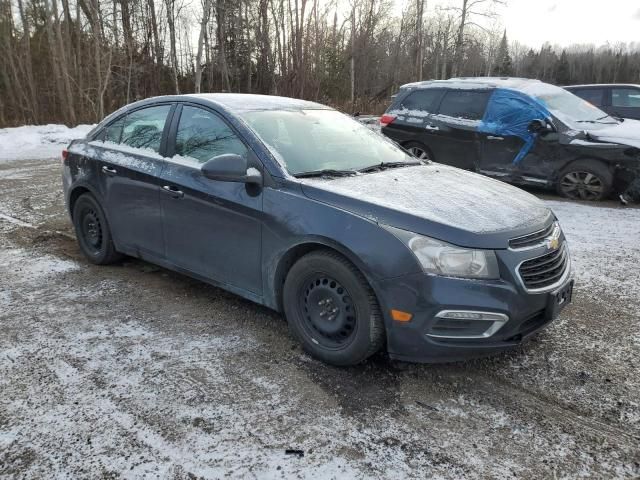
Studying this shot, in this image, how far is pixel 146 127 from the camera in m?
4.32

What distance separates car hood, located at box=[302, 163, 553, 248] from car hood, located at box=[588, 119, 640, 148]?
462cm

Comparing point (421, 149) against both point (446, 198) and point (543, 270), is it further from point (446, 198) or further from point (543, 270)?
point (543, 270)

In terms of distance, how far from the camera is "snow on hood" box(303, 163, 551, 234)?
2.90 metres

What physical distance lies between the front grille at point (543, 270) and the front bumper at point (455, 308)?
5 cm

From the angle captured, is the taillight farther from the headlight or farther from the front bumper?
the headlight

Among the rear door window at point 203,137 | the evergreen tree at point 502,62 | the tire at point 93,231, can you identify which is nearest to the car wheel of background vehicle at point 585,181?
the rear door window at point 203,137

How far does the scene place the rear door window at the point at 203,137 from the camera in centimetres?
363

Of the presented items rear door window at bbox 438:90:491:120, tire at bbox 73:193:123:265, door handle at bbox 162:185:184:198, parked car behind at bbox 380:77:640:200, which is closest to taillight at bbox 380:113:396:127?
parked car behind at bbox 380:77:640:200

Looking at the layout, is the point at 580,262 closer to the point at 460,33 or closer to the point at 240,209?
the point at 240,209

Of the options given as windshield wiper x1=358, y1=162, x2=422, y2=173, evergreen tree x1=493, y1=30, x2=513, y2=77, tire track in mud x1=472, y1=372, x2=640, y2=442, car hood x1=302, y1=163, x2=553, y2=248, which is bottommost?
tire track in mud x1=472, y1=372, x2=640, y2=442

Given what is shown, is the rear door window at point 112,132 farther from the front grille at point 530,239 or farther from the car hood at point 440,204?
the front grille at point 530,239

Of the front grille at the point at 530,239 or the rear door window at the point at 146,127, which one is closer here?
the front grille at the point at 530,239

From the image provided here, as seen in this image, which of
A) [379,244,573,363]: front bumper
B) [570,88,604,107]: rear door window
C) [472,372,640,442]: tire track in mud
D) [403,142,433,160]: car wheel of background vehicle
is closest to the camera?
[472,372,640,442]: tire track in mud

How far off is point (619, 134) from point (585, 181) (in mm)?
783
